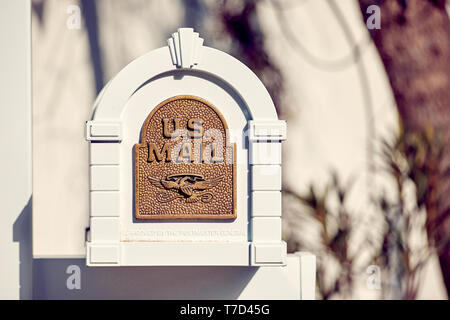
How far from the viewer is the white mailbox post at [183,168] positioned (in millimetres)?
4883

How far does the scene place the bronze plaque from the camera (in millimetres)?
4953

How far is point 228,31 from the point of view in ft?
19.6

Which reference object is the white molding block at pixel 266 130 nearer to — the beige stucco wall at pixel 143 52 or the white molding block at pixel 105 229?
the beige stucco wall at pixel 143 52

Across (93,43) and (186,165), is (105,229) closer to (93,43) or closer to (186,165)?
(186,165)

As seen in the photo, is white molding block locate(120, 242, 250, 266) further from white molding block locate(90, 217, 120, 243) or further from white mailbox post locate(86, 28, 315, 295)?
white molding block locate(90, 217, 120, 243)

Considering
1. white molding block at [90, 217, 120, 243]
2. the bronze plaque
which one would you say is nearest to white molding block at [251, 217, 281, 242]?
the bronze plaque

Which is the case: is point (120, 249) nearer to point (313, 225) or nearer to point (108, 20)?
point (313, 225)

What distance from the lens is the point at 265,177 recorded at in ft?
16.2

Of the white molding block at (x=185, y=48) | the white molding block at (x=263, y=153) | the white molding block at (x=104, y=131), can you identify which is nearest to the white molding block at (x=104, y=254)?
the white molding block at (x=104, y=131)

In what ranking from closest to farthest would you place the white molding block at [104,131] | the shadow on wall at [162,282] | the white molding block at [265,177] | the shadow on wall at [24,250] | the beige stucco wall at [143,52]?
the white molding block at [104,131] < the white molding block at [265,177] < the shadow on wall at [162,282] < the shadow on wall at [24,250] < the beige stucco wall at [143,52]

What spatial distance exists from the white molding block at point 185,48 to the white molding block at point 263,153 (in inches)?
37.0

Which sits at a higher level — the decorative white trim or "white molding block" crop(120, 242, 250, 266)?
the decorative white trim

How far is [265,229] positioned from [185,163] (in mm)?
959

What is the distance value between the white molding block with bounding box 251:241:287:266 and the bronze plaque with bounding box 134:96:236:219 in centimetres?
37
